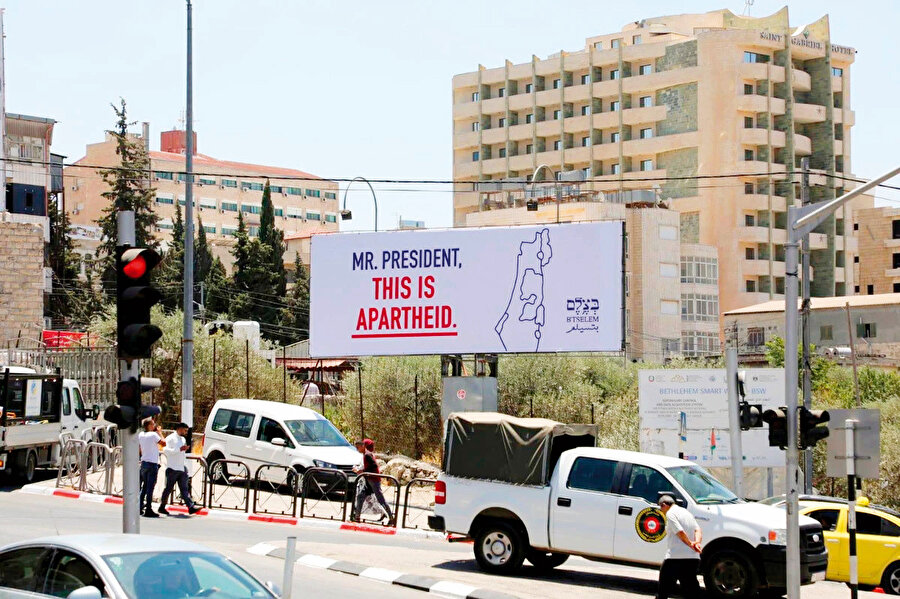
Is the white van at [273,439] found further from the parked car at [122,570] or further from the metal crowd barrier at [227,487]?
the parked car at [122,570]

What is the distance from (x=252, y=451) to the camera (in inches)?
1040

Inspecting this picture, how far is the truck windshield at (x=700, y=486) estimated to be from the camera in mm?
15773

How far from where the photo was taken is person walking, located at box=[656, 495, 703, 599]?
1377 centimetres

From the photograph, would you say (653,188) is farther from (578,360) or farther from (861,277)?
(578,360)

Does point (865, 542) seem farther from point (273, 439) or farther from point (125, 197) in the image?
point (125, 197)

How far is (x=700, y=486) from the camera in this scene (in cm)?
1598

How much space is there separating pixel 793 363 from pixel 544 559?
4.59 m

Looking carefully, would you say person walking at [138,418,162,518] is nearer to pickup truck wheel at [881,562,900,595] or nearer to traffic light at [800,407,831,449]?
traffic light at [800,407,831,449]

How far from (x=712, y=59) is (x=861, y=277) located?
26537 millimetres

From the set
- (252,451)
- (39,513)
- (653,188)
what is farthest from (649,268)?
(39,513)

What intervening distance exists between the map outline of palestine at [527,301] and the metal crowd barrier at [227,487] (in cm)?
710

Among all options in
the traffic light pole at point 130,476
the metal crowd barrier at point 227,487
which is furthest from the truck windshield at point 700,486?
the metal crowd barrier at point 227,487

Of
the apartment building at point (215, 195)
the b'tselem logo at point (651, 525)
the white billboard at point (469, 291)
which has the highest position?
the apartment building at point (215, 195)

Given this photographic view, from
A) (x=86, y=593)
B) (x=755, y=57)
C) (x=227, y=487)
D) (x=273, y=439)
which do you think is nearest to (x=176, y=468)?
(x=227, y=487)
